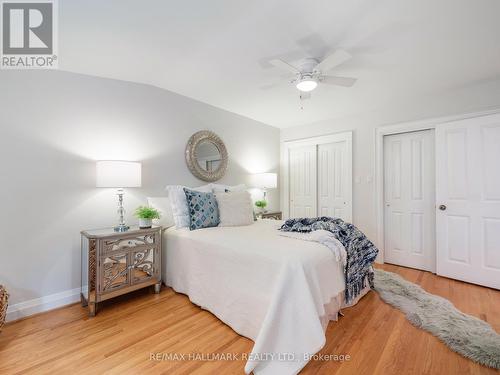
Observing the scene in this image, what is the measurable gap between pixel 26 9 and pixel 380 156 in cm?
413

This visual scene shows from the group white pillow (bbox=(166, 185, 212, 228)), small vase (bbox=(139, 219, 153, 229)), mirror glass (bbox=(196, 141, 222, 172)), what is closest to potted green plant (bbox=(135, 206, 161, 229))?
small vase (bbox=(139, 219, 153, 229))

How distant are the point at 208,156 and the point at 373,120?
264cm

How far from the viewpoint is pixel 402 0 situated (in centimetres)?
151

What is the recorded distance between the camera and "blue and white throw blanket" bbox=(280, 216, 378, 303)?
6.63 ft

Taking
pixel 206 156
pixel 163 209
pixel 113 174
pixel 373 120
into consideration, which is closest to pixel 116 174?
pixel 113 174

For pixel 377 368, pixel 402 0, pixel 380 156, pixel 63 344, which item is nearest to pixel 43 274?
pixel 63 344

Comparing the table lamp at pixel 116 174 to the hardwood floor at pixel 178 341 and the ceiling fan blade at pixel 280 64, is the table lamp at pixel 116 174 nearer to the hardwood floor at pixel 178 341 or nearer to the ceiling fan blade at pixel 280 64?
→ the hardwood floor at pixel 178 341

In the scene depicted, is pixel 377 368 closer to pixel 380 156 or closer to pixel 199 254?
pixel 199 254

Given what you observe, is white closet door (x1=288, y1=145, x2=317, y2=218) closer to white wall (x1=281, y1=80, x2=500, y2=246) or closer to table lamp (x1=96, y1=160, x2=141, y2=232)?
white wall (x1=281, y1=80, x2=500, y2=246)

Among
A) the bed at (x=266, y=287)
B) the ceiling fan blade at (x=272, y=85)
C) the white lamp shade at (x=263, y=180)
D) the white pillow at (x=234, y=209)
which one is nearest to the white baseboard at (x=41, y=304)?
the bed at (x=266, y=287)

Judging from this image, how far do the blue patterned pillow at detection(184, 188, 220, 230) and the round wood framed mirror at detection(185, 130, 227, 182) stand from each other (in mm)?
660

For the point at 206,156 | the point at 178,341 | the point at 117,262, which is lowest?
the point at 178,341

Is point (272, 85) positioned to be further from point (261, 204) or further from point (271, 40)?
point (261, 204)

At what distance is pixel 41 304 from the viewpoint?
2.11m
